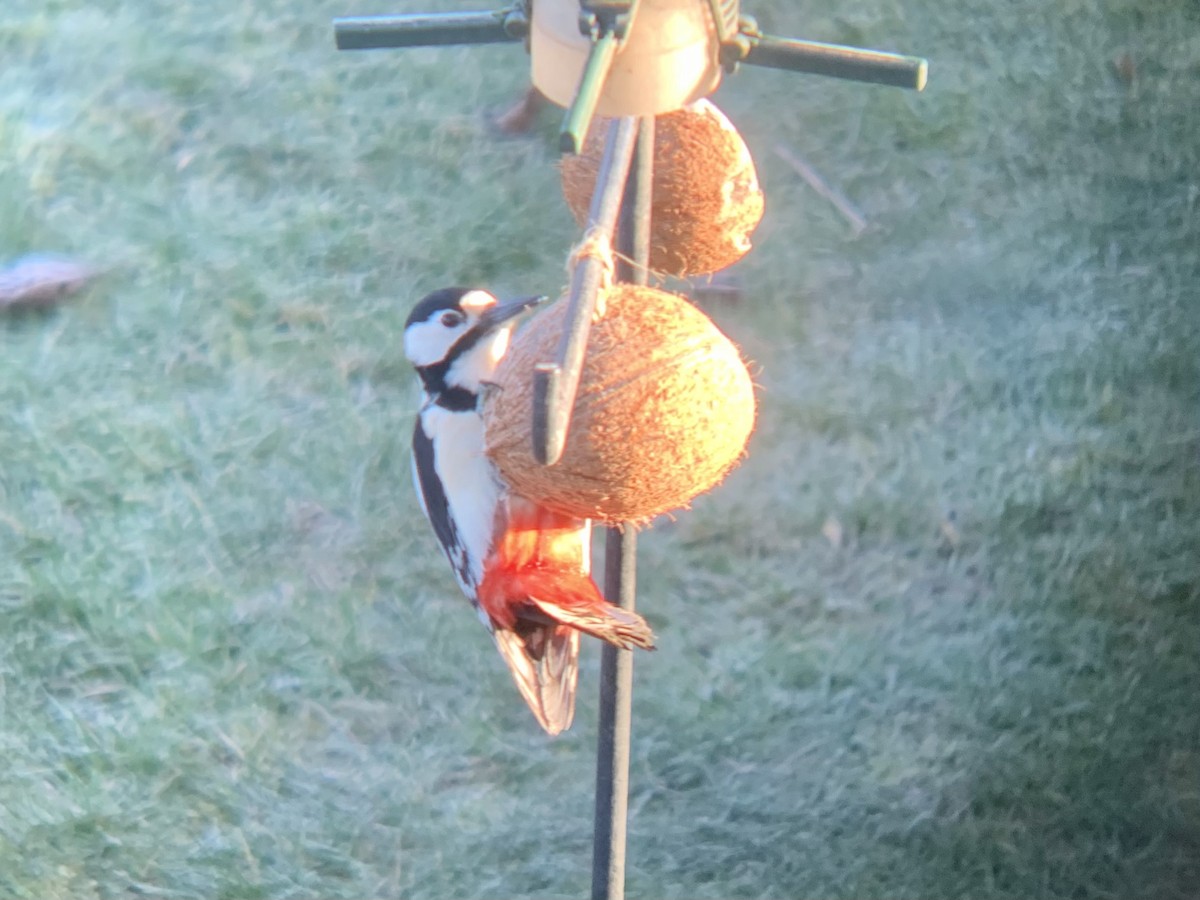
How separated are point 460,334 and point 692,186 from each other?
580 millimetres

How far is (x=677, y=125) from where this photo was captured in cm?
119

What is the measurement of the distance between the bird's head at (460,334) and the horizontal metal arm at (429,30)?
55cm

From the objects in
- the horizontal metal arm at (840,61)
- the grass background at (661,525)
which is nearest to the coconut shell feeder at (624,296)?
the horizontal metal arm at (840,61)

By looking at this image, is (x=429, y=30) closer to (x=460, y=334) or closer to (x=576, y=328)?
(x=576, y=328)

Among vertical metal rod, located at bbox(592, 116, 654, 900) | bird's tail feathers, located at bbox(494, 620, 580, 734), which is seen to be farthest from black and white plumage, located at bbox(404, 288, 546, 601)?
vertical metal rod, located at bbox(592, 116, 654, 900)

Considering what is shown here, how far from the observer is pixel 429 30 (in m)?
1.10

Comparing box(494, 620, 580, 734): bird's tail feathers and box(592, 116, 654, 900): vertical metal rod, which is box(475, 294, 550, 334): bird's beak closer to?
box(494, 620, 580, 734): bird's tail feathers

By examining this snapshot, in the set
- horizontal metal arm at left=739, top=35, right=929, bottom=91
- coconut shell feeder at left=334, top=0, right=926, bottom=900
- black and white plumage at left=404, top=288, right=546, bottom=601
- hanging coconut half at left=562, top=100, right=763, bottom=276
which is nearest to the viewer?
coconut shell feeder at left=334, top=0, right=926, bottom=900

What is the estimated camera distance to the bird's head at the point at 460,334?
1670mm

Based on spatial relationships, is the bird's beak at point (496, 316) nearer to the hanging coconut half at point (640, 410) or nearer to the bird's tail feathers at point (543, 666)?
the bird's tail feathers at point (543, 666)

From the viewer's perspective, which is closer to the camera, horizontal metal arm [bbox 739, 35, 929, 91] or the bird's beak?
horizontal metal arm [bbox 739, 35, 929, 91]

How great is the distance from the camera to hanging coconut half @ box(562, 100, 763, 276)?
118 cm

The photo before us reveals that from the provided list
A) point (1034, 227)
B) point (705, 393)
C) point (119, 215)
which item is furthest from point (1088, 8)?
point (705, 393)

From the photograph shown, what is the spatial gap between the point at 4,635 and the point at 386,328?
89 cm
